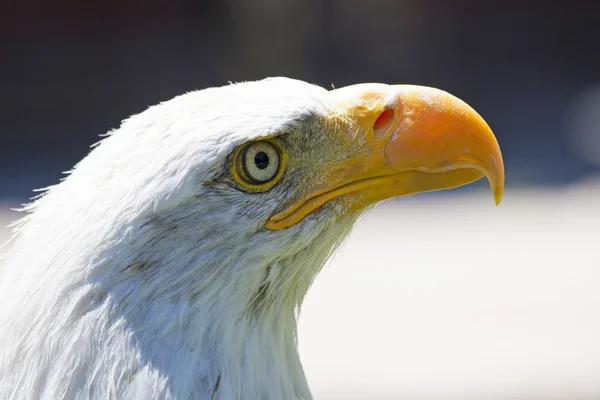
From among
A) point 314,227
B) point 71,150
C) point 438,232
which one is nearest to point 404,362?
point 438,232

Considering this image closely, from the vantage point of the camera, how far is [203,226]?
2.21m

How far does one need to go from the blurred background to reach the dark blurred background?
3 centimetres

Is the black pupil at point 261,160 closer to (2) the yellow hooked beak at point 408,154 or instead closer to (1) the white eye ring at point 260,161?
(1) the white eye ring at point 260,161

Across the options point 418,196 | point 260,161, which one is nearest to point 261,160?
point 260,161

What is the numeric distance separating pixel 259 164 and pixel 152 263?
35 centimetres

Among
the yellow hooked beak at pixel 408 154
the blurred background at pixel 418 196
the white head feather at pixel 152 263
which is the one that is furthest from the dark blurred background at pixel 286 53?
the white head feather at pixel 152 263

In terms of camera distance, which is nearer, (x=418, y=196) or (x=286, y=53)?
(x=418, y=196)

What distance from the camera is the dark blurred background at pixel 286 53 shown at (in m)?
12.0

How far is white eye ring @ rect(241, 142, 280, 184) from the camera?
2213 mm

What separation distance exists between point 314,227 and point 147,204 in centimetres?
45

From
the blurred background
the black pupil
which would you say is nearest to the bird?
the black pupil

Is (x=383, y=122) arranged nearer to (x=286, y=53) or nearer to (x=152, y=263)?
(x=152, y=263)

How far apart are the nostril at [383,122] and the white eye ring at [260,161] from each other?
0.28 m

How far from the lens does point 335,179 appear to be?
236 centimetres
